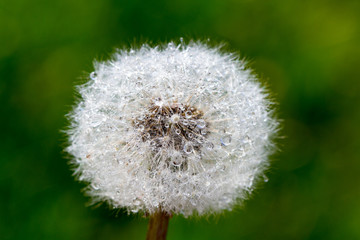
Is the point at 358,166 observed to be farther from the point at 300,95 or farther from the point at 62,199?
the point at 62,199

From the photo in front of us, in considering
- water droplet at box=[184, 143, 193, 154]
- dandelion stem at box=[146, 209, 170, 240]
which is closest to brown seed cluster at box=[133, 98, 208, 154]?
water droplet at box=[184, 143, 193, 154]

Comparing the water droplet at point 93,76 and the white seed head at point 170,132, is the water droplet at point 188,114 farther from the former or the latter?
the water droplet at point 93,76

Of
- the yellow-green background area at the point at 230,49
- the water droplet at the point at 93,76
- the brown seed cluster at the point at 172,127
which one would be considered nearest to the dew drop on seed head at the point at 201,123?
the brown seed cluster at the point at 172,127

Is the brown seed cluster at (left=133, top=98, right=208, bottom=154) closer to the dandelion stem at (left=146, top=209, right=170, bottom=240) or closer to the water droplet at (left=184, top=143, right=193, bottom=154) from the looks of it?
the water droplet at (left=184, top=143, right=193, bottom=154)

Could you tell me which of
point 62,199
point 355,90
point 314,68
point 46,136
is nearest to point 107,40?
point 46,136

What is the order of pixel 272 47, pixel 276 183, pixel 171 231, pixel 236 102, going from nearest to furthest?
pixel 236 102 → pixel 171 231 → pixel 276 183 → pixel 272 47

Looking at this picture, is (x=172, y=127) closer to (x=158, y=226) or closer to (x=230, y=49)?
(x=158, y=226)

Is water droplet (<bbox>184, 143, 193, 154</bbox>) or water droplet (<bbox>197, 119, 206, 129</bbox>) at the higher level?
water droplet (<bbox>197, 119, 206, 129</bbox>)
